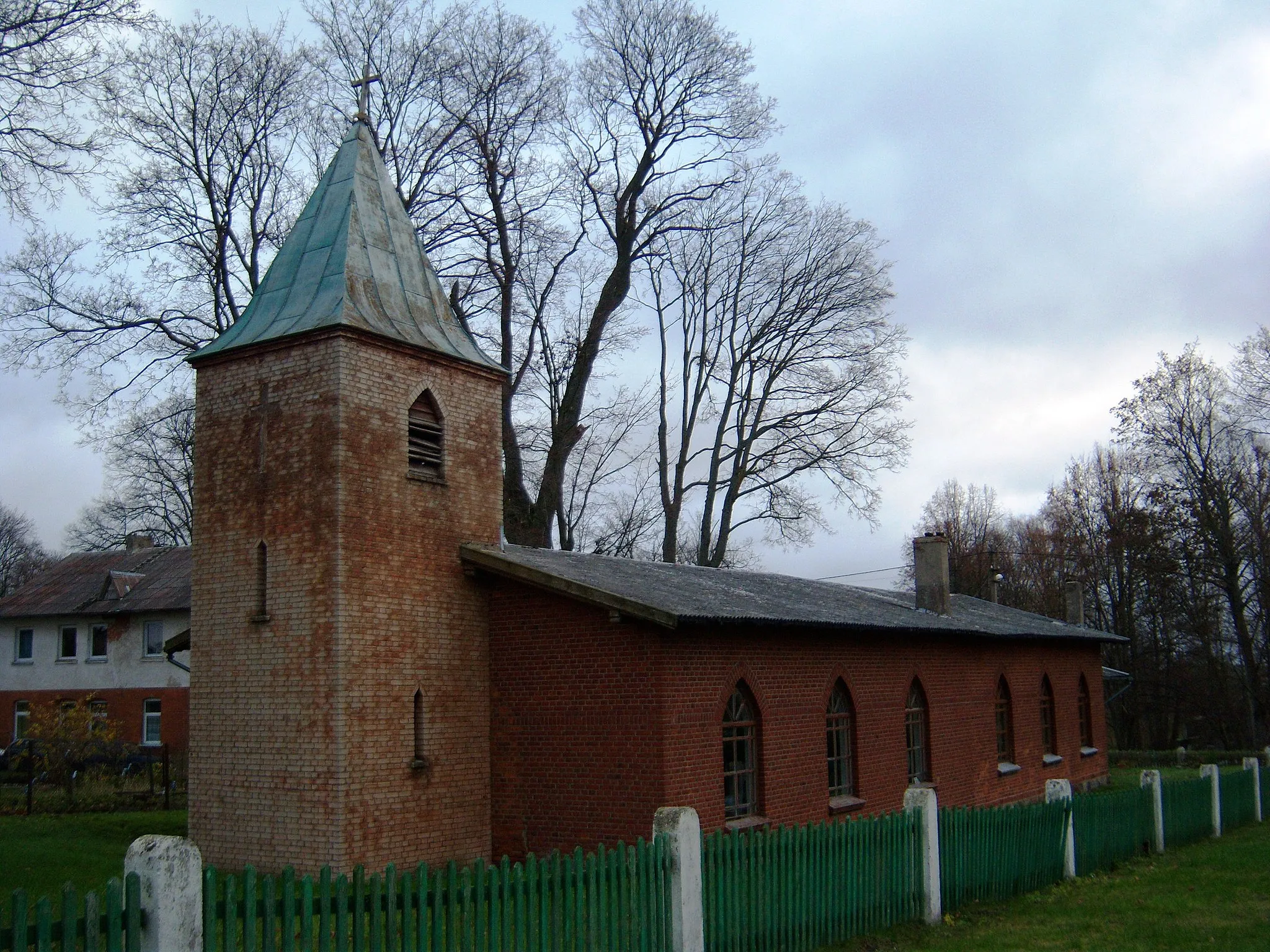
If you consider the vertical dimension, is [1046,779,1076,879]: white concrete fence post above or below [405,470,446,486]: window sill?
below

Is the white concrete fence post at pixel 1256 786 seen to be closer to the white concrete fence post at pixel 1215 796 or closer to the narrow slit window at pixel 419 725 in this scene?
the white concrete fence post at pixel 1215 796

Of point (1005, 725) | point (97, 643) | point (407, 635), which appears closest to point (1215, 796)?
point (1005, 725)

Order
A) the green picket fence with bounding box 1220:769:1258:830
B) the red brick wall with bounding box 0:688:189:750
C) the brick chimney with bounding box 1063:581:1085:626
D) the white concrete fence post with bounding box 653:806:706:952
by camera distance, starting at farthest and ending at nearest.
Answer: the red brick wall with bounding box 0:688:189:750
the brick chimney with bounding box 1063:581:1085:626
the green picket fence with bounding box 1220:769:1258:830
the white concrete fence post with bounding box 653:806:706:952

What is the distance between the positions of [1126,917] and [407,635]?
8339 mm

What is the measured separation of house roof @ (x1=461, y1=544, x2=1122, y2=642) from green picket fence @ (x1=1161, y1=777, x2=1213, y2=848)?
13.2ft

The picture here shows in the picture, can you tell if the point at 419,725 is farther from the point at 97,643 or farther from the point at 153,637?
the point at 97,643

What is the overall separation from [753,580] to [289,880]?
1327 centimetres

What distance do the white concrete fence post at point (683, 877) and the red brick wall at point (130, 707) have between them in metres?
27.5

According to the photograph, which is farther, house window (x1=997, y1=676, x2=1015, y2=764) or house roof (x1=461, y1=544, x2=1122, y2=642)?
house window (x1=997, y1=676, x2=1015, y2=764)

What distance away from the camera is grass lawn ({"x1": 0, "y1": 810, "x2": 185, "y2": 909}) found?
519 inches

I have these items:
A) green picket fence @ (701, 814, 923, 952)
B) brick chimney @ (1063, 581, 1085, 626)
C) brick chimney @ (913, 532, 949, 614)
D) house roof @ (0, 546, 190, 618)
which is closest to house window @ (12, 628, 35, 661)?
house roof @ (0, 546, 190, 618)

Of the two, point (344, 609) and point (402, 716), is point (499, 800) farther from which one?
point (344, 609)

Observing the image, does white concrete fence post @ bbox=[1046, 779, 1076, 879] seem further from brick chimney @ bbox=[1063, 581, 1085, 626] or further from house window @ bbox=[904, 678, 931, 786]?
brick chimney @ bbox=[1063, 581, 1085, 626]

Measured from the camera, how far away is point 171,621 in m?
34.3
